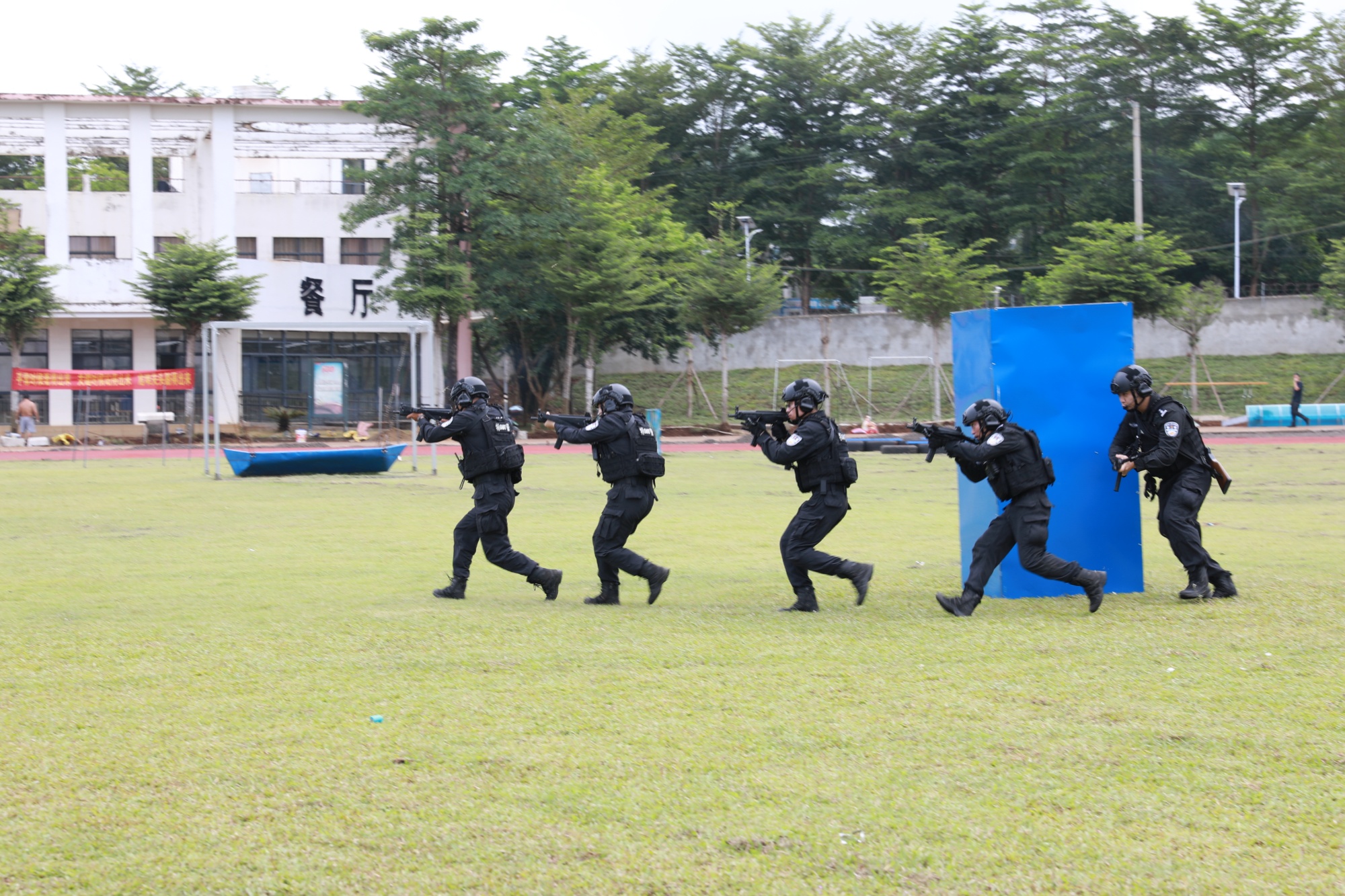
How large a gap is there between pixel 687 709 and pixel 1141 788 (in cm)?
201

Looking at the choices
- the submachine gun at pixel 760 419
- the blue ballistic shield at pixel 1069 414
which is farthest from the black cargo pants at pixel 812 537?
the blue ballistic shield at pixel 1069 414

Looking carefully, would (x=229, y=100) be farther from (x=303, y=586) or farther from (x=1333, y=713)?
(x=1333, y=713)

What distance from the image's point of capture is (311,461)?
21.4 meters

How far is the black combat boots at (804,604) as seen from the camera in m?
8.38

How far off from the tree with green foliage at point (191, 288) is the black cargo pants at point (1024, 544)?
3122 centimetres

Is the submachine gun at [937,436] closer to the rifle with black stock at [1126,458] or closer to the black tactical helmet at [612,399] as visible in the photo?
the rifle with black stock at [1126,458]

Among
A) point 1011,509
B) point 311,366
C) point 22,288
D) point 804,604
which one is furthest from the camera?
point 311,366

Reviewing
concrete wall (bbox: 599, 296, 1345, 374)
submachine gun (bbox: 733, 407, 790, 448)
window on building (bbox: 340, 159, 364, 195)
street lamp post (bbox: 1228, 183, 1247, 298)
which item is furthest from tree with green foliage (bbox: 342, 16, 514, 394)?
submachine gun (bbox: 733, 407, 790, 448)

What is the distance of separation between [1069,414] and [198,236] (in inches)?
1425

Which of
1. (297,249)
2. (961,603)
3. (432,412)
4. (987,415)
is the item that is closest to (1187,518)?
(987,415)

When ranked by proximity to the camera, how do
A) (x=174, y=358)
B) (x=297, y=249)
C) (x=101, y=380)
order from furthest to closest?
(x=297, y=249)
(x=174, y=358)
(x=101, y=380)

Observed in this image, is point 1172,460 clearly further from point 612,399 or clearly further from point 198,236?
point 198,236

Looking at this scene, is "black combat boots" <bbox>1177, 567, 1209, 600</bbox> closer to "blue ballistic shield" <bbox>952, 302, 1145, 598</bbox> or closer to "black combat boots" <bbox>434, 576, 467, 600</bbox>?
"blue ballistic shield" <bbox>952, 302, 1145, 598</bbox>

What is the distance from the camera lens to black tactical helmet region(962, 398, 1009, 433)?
27.1 ft
